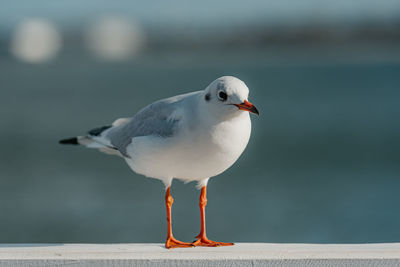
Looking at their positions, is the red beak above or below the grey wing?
above

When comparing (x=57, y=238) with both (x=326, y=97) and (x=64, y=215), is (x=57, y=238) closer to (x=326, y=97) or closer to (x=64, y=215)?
(x=64, y=215)

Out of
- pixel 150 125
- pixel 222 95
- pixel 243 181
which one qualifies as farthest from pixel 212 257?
pixel 243 181

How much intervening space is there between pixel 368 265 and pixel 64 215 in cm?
857

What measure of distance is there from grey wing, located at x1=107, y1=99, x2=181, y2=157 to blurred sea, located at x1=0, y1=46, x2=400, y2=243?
495 cm

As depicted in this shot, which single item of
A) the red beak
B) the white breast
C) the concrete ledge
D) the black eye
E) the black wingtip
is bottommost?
the black wingtip

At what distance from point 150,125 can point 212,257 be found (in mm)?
1085

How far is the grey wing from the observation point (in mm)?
2977

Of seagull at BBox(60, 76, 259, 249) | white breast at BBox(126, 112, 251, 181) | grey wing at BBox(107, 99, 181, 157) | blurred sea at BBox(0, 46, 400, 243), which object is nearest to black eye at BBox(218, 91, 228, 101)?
seagull at BBox(60, 76, 259, 249)

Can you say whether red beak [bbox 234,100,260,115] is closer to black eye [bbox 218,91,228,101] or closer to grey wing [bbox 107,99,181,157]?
black eye [bbox 218,91,228,101]

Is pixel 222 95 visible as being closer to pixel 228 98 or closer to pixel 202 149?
pixel 228 98

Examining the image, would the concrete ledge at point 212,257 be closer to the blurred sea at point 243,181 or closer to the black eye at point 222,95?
the black eye at point 222,95

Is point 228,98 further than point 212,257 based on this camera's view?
Yes

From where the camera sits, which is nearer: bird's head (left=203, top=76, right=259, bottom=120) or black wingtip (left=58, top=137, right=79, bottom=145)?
bird's head (left=203, top=76, right=259, bottom=120)

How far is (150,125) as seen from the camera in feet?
10.5
